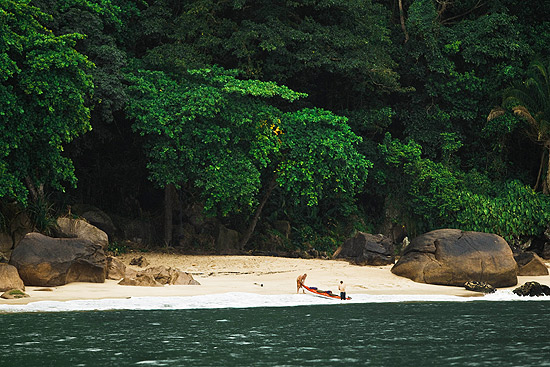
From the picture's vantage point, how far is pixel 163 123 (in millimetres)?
22375

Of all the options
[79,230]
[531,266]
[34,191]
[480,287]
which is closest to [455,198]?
[531,266]

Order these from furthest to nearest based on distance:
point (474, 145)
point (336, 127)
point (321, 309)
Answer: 1. point (474, 145)
2. point (336, 127)
3. point (321, 309)

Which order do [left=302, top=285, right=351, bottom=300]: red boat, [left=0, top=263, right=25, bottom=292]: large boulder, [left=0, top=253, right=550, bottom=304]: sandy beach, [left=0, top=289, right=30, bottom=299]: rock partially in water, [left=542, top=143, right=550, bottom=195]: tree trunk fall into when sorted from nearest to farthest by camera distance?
1. [left=0, top=289, right=30, bottom=299]: rock partially in water
2. [left=0, top=263, right=25, bottom=292]: large boulder
3. [left=0, top=253, right=550, bottom=304]: sandy beach
4. [left=302, top=285, right=351, bottom=300]: red boat
5. [left=542, top=143, right=550, bottom=195]: tree trunk

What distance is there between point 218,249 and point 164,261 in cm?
373

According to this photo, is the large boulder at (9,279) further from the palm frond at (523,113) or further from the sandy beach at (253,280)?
the palm frond at (523,113)

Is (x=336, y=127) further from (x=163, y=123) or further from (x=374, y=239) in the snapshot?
(x=163, y=123)

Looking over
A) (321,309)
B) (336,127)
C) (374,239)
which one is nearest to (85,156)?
(336,127)

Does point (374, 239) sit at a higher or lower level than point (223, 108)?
lower

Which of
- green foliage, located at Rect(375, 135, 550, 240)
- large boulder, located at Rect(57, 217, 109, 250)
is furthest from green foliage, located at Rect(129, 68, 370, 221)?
green foliage, located at Rect(375, 135, 550, 240)

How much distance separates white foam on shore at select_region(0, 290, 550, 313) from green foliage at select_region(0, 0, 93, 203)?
13.7 feet

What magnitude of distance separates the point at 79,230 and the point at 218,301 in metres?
5.76

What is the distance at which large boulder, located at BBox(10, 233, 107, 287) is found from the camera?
57.0 ft

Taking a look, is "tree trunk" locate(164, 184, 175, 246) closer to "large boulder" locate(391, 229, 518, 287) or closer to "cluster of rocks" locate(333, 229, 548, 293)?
"cluster of rocks" locate(333, 229, 548, 293)

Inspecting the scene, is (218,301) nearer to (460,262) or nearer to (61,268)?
(61,268)
